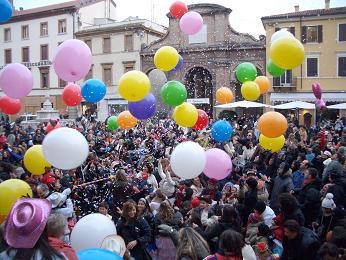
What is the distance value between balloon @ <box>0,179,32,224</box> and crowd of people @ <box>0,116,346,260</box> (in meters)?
0.40

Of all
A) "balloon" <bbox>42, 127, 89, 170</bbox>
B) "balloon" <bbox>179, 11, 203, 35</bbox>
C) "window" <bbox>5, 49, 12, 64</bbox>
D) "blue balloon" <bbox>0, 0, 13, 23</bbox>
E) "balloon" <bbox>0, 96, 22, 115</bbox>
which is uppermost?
"window" <bbox>5, 49, 12, 64</bbox>

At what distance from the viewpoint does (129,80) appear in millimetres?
6738

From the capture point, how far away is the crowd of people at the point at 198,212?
9.12ft

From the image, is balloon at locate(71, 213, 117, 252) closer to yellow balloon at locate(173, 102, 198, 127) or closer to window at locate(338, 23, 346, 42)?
yellow balloon at locate(173, 102, 198, 127)

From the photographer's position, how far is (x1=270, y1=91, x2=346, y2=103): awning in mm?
25703

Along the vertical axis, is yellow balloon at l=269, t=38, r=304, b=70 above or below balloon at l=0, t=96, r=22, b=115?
above

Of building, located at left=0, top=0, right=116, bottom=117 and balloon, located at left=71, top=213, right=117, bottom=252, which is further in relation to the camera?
building, located at left=0, top=0, right=116, bottom=117

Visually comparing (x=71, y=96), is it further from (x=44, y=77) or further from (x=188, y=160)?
(x=44, y=77)

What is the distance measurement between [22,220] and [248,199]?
3270 millimetres

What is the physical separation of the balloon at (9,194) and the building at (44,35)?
1198 inches

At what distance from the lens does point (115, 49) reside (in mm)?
32344

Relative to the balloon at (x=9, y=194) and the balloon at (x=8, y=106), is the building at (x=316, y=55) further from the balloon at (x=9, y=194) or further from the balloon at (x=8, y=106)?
the balloon at (x=9, y=194)

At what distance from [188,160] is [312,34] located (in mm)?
23620

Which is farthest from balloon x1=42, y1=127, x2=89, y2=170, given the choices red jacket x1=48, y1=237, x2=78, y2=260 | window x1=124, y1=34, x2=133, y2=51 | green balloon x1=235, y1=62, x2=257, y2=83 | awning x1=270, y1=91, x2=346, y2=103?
window x1=124, y1=34, x2=133, y2=51
